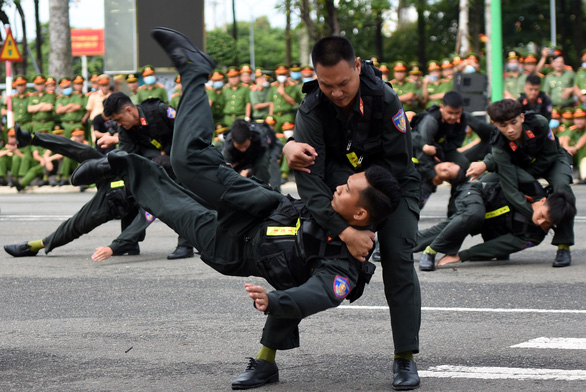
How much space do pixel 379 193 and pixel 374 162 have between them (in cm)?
40

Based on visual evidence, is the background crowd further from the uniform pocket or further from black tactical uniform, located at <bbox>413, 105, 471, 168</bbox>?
the uniform pocket

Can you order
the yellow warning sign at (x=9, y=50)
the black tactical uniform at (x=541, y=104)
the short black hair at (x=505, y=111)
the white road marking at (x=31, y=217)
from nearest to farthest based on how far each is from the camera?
the short black hair at (x=505, y=111), the white road marking at (x=31, y=217), the black tactical uniform at (x=541, y=104), the yellow warning sign at (x=9, y=50)

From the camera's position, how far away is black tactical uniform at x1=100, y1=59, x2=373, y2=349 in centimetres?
457

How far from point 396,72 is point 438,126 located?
9.22m

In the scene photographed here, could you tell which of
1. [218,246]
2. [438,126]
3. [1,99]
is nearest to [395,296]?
[218,246]

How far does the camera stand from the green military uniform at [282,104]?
2028 centimetres

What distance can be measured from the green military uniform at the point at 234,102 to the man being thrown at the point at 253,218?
14.8 metres

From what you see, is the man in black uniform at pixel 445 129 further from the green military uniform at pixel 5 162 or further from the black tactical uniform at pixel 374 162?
the green military uniform at pixel 5 162

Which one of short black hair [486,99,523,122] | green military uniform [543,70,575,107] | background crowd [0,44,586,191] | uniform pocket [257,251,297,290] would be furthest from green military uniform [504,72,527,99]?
uniform pocket [257,251,297,290]

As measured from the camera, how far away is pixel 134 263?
9805 millimetres

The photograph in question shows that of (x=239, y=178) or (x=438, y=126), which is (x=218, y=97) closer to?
(x=438, y=126)

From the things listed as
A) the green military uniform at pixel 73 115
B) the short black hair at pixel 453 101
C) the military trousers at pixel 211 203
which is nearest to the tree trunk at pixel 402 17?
the green military uniform at pixel 73 115

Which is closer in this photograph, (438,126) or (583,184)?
(438,126)

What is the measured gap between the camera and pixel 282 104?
66.4 feet
